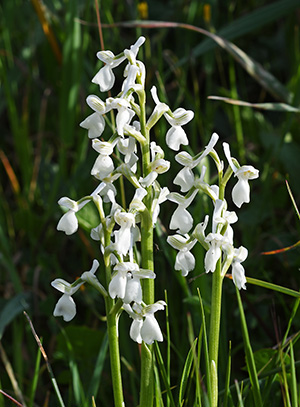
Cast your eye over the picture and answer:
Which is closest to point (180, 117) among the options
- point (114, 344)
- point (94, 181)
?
point (114, 344)

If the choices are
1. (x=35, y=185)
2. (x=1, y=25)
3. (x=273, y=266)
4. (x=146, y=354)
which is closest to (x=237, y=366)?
(x=273, y=266)

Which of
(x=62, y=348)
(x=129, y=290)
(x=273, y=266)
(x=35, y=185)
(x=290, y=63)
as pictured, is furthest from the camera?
(x=290, y=63)

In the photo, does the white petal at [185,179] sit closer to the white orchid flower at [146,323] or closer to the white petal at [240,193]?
the white petal at [240,193]

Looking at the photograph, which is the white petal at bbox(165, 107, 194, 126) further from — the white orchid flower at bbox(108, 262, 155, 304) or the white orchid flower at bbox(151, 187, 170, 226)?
the white orchid flower at bbox(108, 262, 155, 304)

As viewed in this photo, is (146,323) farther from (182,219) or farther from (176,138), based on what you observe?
(176,138)

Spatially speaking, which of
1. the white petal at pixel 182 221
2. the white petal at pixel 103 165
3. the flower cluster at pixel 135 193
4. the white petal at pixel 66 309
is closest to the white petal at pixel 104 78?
the flower cluster at pixel 135 193

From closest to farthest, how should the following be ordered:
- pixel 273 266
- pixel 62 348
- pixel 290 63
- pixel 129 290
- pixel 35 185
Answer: pixel 129 290 → pixel 62 348 → pixel 273 266 → pixel 35 185 → pixel 290 63

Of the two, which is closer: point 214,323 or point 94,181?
point 214,323

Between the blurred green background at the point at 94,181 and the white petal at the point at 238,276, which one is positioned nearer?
the white petal at the point at 238,276

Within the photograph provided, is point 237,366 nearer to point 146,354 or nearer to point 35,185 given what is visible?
point 146,354
